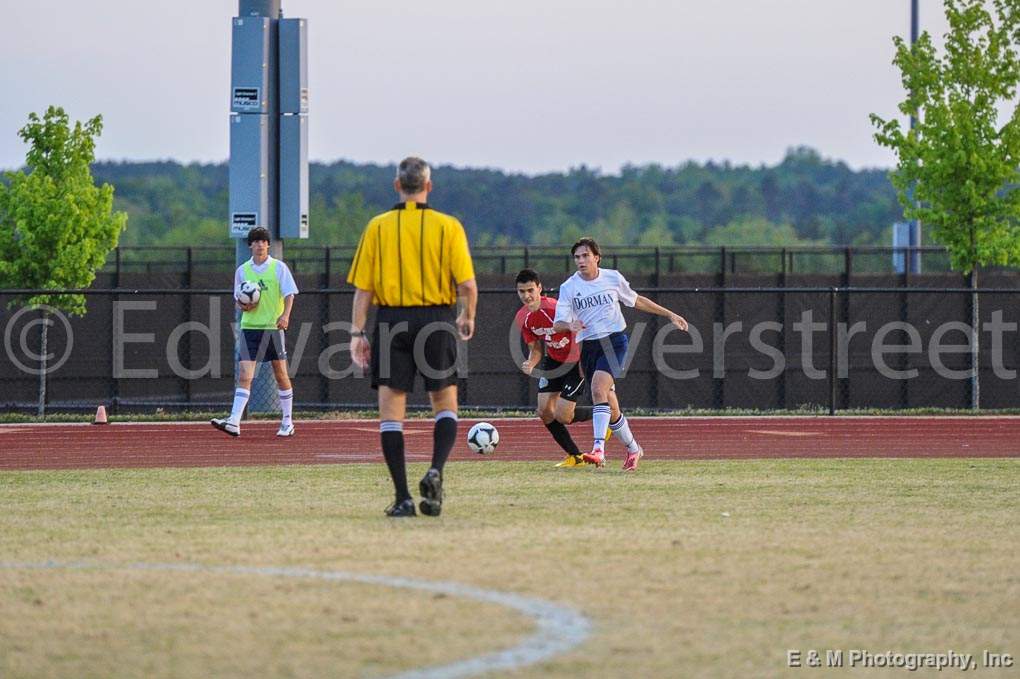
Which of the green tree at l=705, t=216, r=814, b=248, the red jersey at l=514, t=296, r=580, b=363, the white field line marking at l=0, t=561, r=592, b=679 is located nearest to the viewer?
the white field line marking at l=0, t=561, r=592, b=679

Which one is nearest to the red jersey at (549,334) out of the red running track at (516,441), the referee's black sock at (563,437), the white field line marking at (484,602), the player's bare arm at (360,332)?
the referee's black sock at (563,437)

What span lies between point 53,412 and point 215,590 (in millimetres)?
20166

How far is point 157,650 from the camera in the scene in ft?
17.8

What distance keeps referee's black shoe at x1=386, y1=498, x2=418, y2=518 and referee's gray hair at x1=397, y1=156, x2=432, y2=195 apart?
191 cm

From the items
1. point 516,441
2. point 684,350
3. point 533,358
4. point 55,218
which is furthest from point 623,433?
point 684,350

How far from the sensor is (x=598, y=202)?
458 feet

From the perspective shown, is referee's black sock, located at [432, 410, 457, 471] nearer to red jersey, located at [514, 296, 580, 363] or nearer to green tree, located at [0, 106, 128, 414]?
red jersey, located at [514, 296, 580, 363]

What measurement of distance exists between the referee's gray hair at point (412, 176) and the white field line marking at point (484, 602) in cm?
307

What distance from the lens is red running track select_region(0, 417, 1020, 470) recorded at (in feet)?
51.1

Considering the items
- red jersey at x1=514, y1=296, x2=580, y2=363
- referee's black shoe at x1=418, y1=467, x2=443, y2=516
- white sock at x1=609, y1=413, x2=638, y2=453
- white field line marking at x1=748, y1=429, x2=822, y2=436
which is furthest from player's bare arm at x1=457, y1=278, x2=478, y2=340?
white field line marking at x1=748, y1=429, x2=822, y2=436

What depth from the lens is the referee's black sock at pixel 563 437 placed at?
1420 centimetres

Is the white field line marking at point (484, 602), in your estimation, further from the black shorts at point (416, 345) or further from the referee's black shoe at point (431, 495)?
the black shorts at point (416, 345)

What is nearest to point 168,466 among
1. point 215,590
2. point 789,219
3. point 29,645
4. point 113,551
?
point 113,551

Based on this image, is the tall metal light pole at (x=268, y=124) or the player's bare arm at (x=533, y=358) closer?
the player's bare arm at (x=533, y=358)
